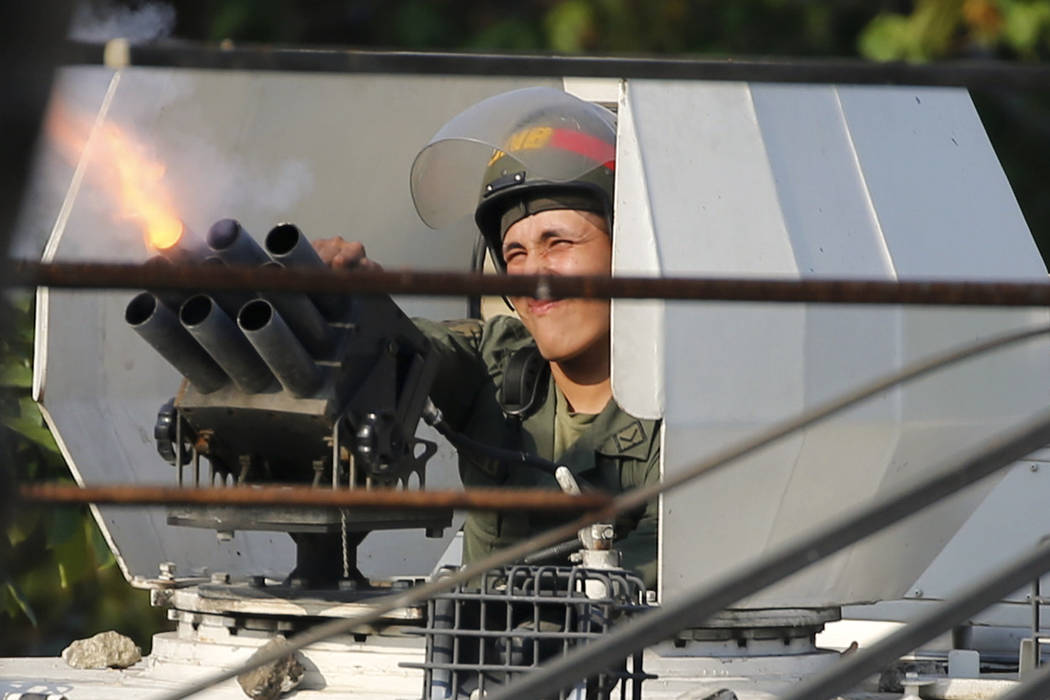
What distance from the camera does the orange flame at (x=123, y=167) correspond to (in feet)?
13.6

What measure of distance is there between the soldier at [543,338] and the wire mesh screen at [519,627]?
34.1 inches

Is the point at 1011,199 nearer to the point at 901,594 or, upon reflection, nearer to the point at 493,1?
the point at 901,594

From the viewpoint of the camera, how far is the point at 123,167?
4.22 meters

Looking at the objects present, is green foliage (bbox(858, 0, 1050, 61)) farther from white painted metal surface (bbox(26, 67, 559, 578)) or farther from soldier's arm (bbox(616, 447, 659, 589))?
soldier's arm (bbox(616, 447, 659, 589))

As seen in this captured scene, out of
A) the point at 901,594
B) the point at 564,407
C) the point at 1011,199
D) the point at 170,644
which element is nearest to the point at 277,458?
the point at 170,644

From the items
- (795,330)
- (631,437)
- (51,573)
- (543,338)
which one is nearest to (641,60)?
(795,330)

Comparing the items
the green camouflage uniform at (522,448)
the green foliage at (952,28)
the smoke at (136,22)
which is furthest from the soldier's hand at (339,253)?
the green foliage at (952,28)

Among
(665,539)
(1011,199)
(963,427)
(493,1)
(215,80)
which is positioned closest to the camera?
(665,539)

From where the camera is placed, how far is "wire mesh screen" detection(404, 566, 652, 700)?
269 centimetres

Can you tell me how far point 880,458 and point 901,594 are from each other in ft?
1.42

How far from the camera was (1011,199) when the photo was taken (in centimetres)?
389

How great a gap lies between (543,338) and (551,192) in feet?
1.10

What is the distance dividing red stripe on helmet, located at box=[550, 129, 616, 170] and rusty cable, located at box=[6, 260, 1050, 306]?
249 centimetres

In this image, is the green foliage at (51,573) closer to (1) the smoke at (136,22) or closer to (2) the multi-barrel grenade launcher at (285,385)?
(1) the smoke at (136,22)
